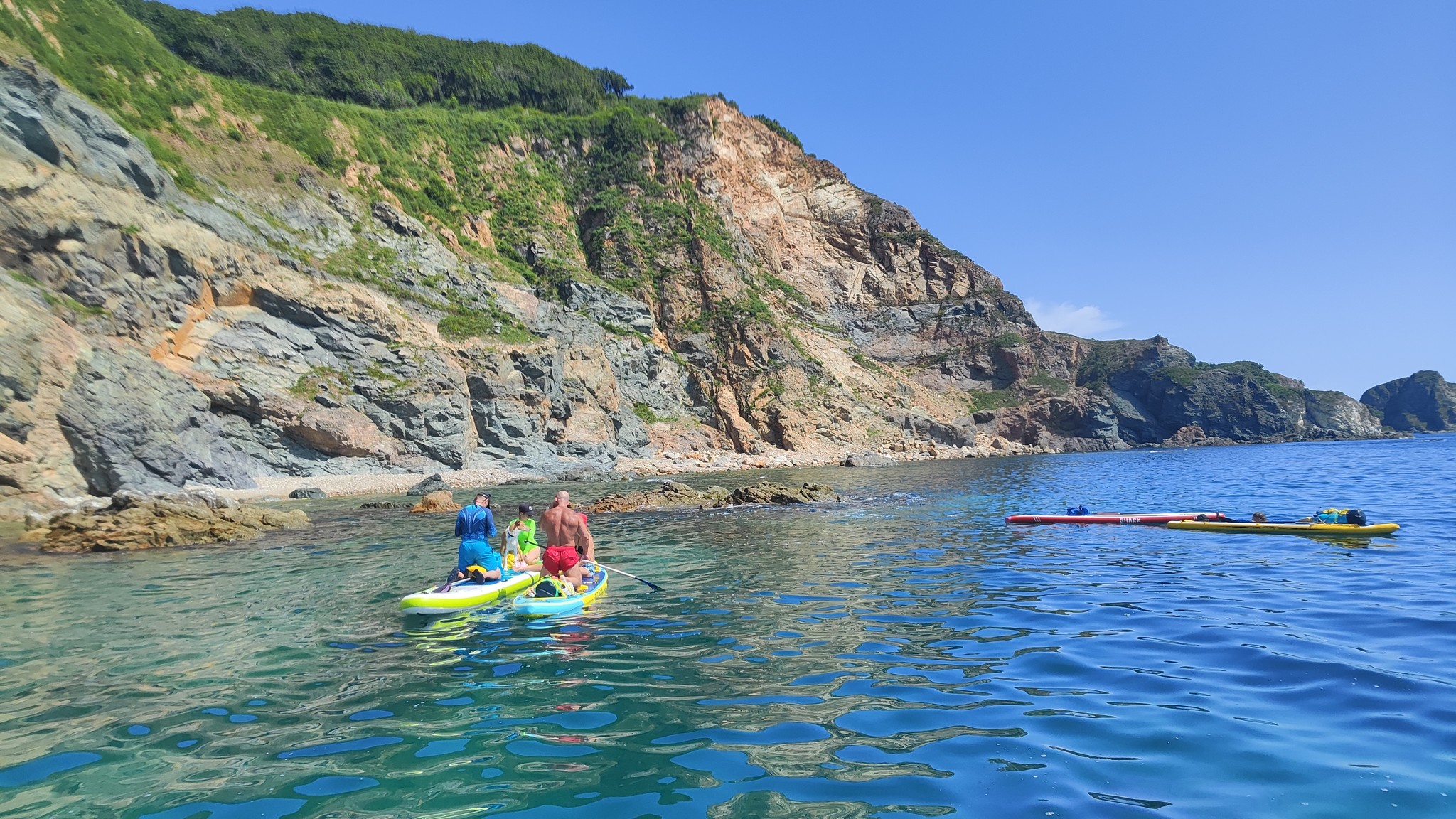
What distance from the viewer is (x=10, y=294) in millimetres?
24141

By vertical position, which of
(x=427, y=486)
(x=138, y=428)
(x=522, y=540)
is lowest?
(x=522, y=540)

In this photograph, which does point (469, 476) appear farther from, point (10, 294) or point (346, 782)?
point (346, 782)

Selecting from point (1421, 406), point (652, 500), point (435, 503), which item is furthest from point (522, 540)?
point (1421, 406)

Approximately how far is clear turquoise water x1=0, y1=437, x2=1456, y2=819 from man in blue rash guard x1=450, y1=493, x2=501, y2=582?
3.91 ft

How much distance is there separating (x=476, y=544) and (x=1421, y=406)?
202 meters

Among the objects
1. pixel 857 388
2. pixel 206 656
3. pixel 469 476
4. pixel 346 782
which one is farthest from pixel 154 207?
pixel 857 388

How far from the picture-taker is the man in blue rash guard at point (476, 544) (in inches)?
443

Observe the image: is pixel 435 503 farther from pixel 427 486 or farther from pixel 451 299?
pixel 451 299

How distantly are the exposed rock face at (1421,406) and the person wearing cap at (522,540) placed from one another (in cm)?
18906

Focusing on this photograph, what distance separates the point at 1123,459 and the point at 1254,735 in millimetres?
69461

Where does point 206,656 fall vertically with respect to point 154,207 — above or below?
below

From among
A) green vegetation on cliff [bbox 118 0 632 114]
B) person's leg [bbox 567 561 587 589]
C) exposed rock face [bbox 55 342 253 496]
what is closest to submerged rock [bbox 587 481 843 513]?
Answer: person's leg [bbox 567 561 587 589]

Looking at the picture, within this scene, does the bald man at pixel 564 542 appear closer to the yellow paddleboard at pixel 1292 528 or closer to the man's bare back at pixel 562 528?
the man's bare back at pixel 562 528

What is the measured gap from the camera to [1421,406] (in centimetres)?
14800
